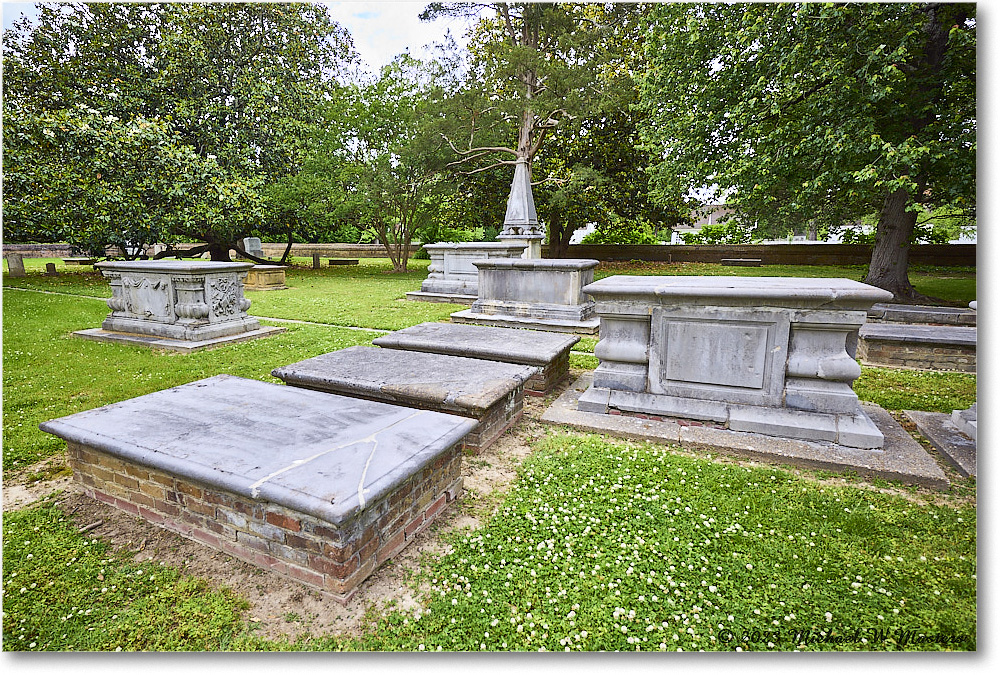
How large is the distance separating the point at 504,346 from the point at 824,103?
319 inches

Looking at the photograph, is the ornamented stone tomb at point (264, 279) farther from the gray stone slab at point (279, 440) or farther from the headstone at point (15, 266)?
the gray stone slab at point (279, 440)

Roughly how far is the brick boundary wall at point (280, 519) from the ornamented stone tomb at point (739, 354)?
6.91ft

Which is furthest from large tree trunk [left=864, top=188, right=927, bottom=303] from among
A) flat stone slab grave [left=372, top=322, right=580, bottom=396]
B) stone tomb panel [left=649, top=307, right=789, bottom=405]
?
flat stone slab grave [left=372, top=322, right=580, bottom=396]

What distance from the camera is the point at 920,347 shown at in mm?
6160

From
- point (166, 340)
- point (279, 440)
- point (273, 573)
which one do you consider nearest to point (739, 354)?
point (279, 440)

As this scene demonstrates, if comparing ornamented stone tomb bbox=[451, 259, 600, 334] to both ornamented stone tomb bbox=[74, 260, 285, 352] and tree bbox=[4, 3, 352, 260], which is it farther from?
tree bbox=[4, 3, 352, 260]

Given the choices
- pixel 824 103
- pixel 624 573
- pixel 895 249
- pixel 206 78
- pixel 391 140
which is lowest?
pixel 624 573

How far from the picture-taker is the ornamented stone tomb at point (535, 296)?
28.0 ft

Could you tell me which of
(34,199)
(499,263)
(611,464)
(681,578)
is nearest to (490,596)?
(681,578)

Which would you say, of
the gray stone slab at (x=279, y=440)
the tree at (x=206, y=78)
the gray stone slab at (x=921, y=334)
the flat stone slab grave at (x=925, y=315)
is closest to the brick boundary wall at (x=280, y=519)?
the gray stone slab at (x=279, y=440)

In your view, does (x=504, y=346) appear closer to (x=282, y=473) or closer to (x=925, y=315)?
(x=282, y=473)

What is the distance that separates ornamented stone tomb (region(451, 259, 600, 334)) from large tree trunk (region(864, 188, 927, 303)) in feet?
23.2

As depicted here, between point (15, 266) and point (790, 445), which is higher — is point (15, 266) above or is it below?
above

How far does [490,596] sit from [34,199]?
13.2m
